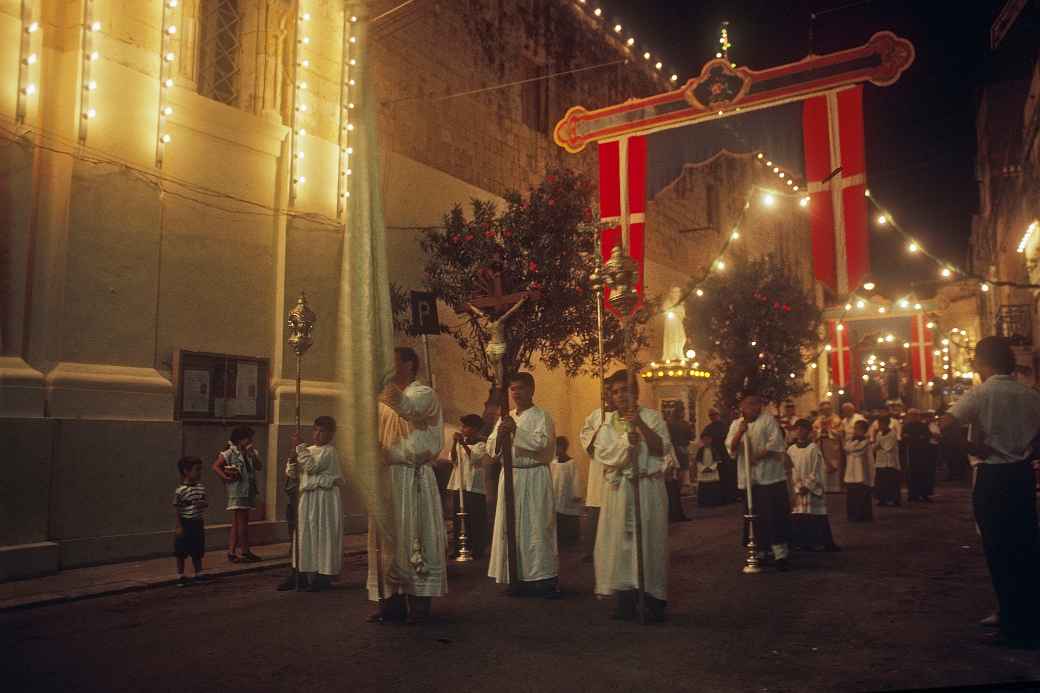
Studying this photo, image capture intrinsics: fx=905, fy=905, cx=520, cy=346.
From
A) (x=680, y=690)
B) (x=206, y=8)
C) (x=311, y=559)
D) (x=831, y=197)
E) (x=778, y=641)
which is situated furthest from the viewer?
(x=831, y=197)

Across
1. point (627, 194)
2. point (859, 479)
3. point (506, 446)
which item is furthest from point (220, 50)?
point (859, 479)

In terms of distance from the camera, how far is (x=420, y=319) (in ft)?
44.5

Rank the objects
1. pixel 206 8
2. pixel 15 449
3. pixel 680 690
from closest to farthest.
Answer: pixel 680 690 < pixel 15 449 < pixel 206 8

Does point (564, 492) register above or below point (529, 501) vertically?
below

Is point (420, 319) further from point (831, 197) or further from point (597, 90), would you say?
point (597, 90)

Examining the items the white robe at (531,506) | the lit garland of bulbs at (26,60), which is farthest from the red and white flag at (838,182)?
the lit garland of bulbs at (26,60)

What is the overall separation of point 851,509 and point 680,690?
11165mm

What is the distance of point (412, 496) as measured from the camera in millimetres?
6898

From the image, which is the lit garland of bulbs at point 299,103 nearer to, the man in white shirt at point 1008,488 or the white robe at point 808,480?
the white robe at point 808,480

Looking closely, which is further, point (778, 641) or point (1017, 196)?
point (1017, 196)

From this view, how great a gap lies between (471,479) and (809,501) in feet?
14.0

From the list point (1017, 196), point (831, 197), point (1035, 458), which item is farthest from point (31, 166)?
point (1017, 196)

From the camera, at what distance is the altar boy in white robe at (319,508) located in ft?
28.8

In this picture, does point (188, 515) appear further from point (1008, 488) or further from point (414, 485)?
point (1008, 488)
